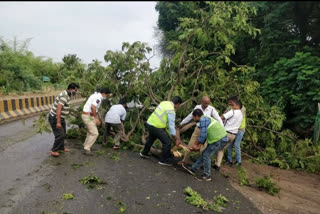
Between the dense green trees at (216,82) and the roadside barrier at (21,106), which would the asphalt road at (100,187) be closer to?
the dense green trees at (216,82)

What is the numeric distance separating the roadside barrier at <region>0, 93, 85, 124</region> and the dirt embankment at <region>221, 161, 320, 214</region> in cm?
560

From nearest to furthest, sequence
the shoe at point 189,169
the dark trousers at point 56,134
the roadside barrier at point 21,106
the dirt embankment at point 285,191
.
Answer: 1. the dirt embankment at point 285,191
2. the shoe at point 189,169
3. the dark trousers at point 56,134
4. the roadside barrier at point 21,106

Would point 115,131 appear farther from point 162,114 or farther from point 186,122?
point 186,122

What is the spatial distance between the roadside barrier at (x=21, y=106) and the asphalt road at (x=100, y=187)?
3.13 metres

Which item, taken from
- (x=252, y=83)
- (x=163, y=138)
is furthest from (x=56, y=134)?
(x=252, y=83)

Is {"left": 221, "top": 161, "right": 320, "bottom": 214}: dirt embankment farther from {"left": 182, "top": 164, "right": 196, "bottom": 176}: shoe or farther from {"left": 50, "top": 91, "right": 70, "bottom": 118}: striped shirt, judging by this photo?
{"left": 50, "top": 91, "right": 70, "bottom": 118}: striped shirt

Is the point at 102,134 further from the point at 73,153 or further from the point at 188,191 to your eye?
the point at 188,191

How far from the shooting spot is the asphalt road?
3662 millimetres

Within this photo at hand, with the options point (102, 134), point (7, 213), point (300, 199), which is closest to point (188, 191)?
point (300, 199)

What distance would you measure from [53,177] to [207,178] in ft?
9.24

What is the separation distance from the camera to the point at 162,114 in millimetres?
5512

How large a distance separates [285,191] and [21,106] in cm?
1075

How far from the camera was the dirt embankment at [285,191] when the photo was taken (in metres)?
4.30

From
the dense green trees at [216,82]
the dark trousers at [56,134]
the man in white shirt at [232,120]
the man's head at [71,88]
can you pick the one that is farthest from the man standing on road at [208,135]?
the dark trousers at [56,134]
